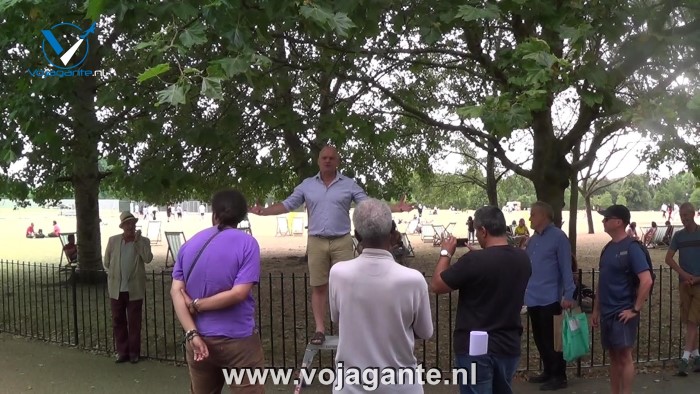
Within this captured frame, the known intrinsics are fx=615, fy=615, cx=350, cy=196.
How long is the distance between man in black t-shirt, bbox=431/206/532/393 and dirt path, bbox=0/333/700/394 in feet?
8.12

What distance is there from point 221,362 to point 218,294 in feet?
1.37

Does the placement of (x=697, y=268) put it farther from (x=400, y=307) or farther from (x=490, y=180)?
(x=490, y=180)

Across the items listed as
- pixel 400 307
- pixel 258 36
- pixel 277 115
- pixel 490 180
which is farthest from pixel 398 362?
pixel 490 180

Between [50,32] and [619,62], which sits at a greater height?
[50,32]

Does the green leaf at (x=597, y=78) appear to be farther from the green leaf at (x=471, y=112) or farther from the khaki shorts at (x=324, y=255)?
the khaki shorts at (x=324, y=255)

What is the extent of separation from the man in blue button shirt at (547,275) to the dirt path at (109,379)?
2.59 ft

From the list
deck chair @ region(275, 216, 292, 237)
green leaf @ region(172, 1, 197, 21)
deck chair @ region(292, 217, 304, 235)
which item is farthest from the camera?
deck chair @ region(292, 217, 304, 235)

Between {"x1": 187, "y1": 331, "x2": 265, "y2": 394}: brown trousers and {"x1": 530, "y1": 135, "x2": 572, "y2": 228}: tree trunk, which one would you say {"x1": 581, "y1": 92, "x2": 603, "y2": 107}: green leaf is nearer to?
{"x1": 187, "y1": 331, "x2": 265, "y2": 394}: brown trousers

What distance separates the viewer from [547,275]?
18.4ft

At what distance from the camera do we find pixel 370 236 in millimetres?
3029

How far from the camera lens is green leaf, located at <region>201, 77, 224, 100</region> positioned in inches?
131

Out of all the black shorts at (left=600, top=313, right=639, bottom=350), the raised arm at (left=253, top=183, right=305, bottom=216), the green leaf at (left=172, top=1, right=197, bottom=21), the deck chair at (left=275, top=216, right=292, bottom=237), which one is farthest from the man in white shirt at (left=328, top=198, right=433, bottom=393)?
the deck chair at (left=275, top=216, right=292, bottom=237)

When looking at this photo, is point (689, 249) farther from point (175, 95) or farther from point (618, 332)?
point (175, 95)

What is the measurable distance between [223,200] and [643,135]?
3519 millimetres
